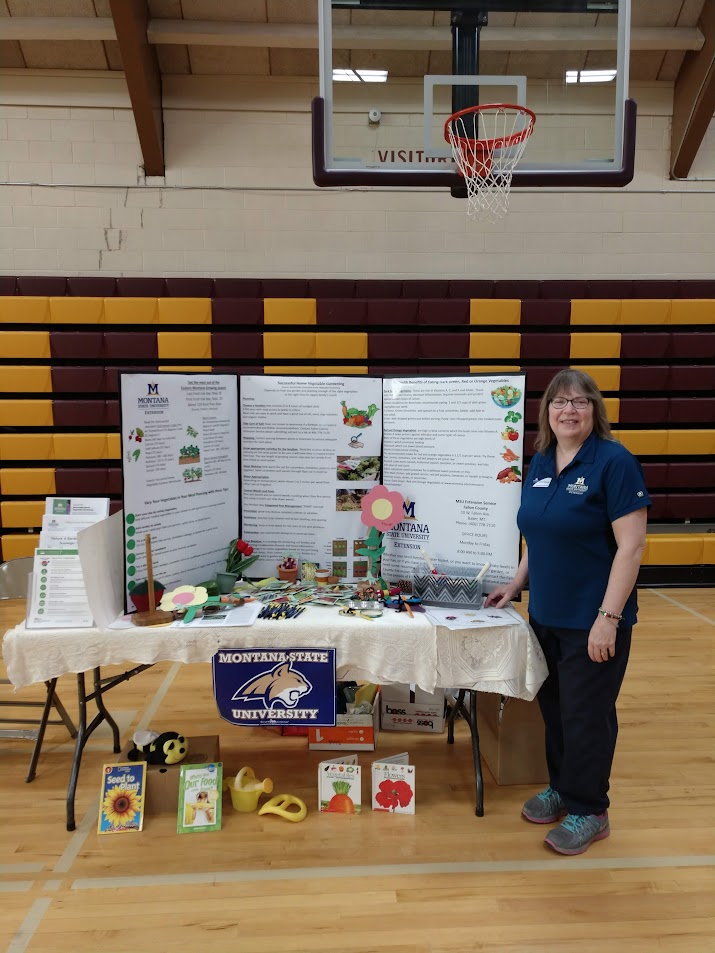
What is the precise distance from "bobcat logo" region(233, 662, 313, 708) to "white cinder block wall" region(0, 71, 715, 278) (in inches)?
157

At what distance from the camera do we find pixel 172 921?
1.93 m

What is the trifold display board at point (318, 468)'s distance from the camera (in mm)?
2590

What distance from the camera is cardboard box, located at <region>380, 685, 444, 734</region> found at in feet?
10.0

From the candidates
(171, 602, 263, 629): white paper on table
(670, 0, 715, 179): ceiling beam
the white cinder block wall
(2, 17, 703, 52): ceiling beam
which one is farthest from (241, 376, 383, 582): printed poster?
(670, 0, 715, 179): ceiling beam

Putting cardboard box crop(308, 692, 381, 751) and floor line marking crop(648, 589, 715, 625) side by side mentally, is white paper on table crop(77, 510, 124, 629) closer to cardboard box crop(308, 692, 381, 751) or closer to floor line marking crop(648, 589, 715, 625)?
cardboard box crop(308, 692, 381, 751)

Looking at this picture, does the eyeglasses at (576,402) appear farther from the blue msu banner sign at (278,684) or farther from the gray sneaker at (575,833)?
the gray sneaker at (575,833)

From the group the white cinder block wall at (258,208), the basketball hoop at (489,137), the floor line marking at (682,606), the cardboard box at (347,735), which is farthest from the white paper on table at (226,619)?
the white cinder block wall at (258,208)

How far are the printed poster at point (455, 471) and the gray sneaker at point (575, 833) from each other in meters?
0.86

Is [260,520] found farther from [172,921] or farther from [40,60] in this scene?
[40,60]

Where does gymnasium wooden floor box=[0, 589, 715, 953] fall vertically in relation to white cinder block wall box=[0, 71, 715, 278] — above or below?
below

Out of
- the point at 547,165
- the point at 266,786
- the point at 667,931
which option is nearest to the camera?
the point at 667,931

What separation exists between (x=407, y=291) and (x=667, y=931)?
15.1ft

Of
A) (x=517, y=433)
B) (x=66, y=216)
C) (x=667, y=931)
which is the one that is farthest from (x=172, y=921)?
(x=66, y=216)

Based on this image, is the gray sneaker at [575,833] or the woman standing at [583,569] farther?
the gray sneaker at [575,833]
